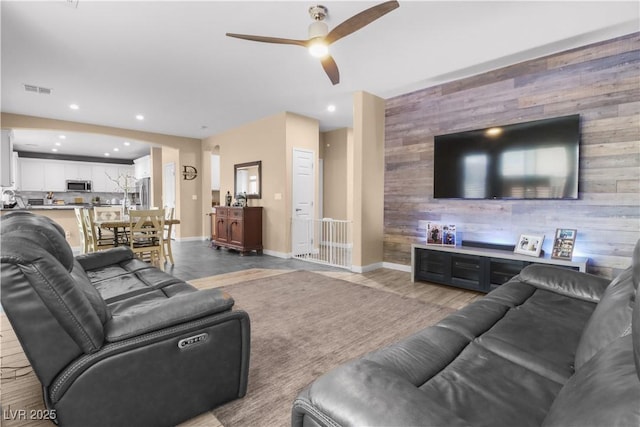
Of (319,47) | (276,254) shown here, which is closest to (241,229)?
(276,254)

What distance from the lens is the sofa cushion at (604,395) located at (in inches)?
21.4

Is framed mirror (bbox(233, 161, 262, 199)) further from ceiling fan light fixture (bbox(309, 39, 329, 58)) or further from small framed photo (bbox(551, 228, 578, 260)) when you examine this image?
small framed photo (bbox(551, 228, 578, 260))

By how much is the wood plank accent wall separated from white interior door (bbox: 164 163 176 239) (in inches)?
245

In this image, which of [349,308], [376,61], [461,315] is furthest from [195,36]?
[461,315]

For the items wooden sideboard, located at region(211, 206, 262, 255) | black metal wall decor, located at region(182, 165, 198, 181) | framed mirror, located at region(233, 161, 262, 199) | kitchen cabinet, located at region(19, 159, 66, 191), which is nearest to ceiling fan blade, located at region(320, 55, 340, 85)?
framed mirror, located at region(233, 161, 262, 199)

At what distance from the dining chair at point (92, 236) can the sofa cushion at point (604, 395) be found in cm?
514

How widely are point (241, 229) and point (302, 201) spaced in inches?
51.9

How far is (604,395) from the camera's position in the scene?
628mm

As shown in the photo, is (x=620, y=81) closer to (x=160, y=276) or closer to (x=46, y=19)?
(x=160, y=276)

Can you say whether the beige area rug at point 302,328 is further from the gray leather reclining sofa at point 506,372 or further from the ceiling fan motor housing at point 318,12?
the ceiling fan motor housing at point 318,12

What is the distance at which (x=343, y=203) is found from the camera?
7.13 meters

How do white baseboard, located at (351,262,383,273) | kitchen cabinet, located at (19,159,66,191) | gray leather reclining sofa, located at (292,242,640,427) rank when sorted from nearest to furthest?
gray leather reclining sofa, located at (292,242,640,427) < white baseboard, located at (351,262,383,273) < kitchen cabinet, located at (19,159,66,191)

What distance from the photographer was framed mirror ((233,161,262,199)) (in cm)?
626

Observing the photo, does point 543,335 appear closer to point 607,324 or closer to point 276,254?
point 607,324
